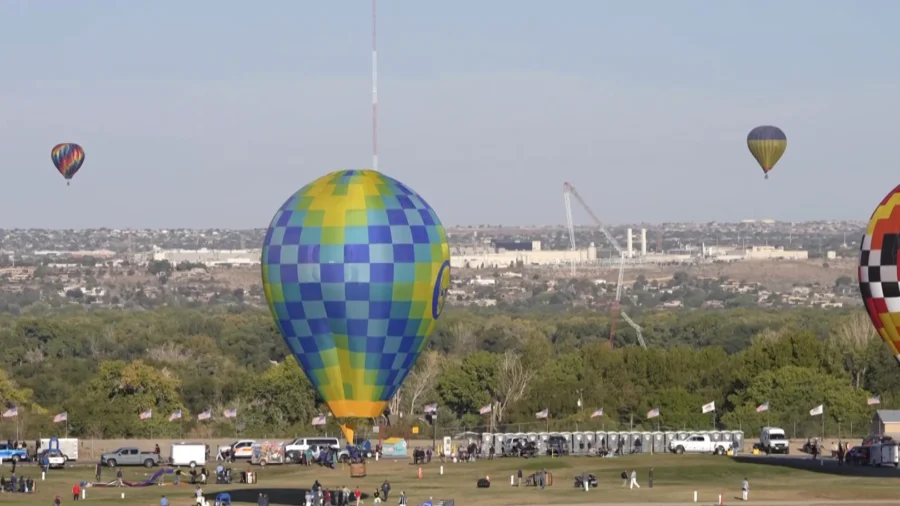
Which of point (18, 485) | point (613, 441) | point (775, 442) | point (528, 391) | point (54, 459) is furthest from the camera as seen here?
point (528, 391)

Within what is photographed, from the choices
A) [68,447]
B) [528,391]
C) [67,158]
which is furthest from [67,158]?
[68,447]

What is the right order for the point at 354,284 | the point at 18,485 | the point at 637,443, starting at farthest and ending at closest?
1. the point at 637,443
2. the point at 18,485
3. the point at 354,284

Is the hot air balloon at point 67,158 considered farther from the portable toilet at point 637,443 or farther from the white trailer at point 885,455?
the white trailer at point 885,455

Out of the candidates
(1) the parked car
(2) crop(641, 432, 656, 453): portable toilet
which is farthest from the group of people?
(2) crop(641, 432, 656, 453): portable toilet

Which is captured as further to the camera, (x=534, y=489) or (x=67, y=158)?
(x=67, y=158)

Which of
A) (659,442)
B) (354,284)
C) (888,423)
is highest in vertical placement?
(354,284)

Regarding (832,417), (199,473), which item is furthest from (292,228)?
(832,417)

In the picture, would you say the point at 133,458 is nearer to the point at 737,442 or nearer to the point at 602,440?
the point at 602,440
